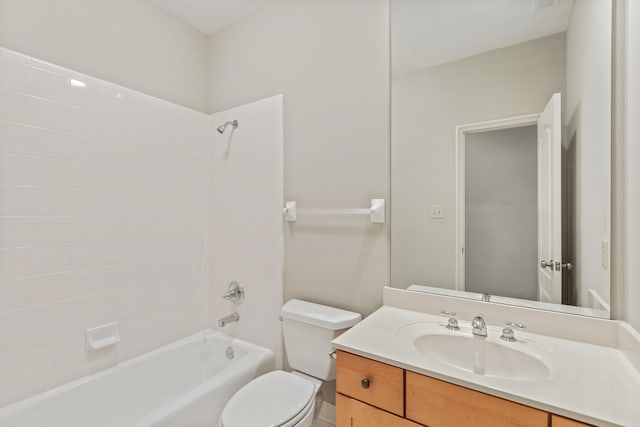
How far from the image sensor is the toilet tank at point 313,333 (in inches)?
58.7

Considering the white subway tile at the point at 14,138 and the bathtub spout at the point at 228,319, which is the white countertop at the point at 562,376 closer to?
the bathtub spout at the point at 228,319

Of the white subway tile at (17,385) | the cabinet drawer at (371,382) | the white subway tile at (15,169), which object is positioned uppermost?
the white subway tile at (15,169)

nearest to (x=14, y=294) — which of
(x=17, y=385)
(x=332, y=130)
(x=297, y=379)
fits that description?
(x=17, y=385)

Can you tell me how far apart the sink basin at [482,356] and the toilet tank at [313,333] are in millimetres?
412

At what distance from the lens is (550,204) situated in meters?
1.21

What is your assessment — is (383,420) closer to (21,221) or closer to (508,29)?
(508,29)

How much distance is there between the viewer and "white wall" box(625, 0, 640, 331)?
943 millimetres

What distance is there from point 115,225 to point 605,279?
7.47ft

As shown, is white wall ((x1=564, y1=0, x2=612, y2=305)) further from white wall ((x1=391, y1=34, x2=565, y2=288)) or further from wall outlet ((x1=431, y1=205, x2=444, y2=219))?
wall outlet ((x1=431, y1=205, x2=444, y2=219))

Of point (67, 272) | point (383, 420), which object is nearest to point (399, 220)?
point (383, 420)

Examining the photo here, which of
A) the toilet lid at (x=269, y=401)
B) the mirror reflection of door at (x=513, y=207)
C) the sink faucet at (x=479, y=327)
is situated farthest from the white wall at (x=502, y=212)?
the toilet lid at (x=269, y=401)

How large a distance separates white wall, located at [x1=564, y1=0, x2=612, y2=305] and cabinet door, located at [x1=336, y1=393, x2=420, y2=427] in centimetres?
84

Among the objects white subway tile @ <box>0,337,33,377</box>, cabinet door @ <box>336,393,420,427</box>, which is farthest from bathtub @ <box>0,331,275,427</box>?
cabinet door @ <box>336,393,420,427</box>

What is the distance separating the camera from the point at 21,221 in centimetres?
140
